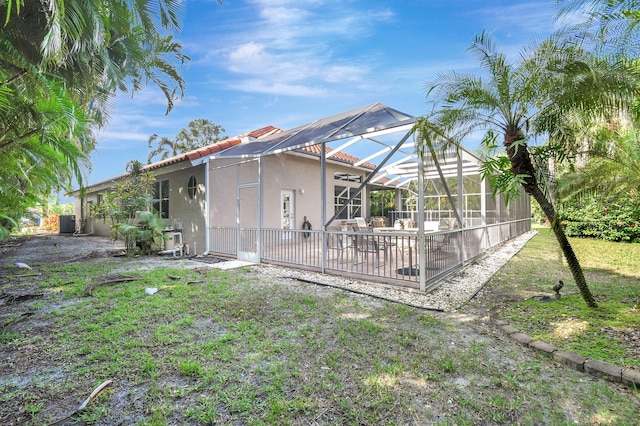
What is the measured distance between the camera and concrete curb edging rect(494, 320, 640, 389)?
283cm

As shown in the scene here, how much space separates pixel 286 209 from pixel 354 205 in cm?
467

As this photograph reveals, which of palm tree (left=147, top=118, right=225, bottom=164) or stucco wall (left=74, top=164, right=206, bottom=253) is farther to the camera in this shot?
palm tree (left=147, top=118, right=225, bottom=164)

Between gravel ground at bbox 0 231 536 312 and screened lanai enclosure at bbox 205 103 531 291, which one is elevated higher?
screened lanai enclosure at bbox 205 103 531 291

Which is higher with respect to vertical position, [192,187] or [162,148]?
[162,148]

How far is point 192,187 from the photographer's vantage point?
463 inches

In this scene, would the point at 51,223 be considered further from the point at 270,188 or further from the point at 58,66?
the point at 58,66

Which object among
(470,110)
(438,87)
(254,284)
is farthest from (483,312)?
(254,284)

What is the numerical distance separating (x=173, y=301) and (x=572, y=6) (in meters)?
7.76

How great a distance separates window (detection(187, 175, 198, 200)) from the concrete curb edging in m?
11.0

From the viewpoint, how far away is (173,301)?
5367mm

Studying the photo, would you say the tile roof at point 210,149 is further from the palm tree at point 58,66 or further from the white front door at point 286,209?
the palm tree at point 58,66

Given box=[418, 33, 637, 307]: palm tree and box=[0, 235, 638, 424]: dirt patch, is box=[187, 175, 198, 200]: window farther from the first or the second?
box=[418, 33, 637, 307]: palm tree

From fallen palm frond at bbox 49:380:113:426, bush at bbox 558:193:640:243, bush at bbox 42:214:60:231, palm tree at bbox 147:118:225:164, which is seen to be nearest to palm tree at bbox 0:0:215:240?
fallen palm frond at bbox 49:380:113:426

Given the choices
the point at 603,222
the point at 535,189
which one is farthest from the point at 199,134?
the point at 603,222
